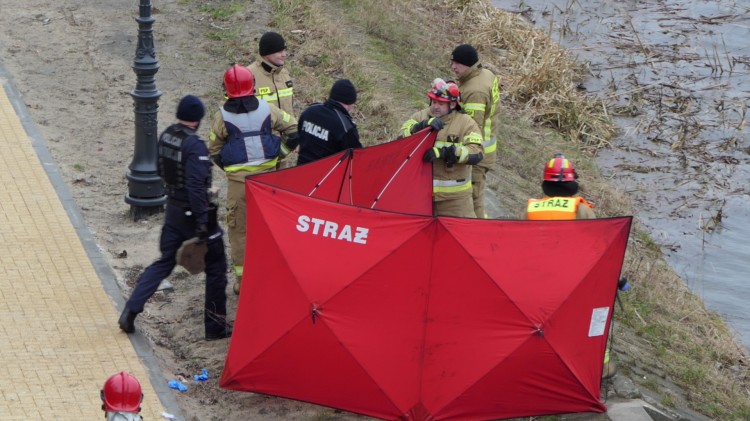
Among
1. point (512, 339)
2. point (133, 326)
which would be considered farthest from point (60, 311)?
point (512, 339)

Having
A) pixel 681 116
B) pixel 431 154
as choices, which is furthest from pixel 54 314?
pixel 681 116

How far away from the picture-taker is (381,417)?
779 centimetres

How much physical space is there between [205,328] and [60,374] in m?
1.37

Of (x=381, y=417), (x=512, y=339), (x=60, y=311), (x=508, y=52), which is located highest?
(x=512, y=339)

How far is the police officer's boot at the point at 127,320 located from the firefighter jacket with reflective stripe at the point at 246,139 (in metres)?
1.38

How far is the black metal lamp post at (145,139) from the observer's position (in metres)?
10.8

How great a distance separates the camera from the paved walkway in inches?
311

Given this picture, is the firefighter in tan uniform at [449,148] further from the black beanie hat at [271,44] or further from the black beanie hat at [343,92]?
the black beanie hat at [271,44]

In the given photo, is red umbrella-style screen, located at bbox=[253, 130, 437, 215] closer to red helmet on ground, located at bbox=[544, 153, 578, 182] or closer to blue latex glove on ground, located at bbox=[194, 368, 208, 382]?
red helmet on ground, located at bbox=[544, 153, 578, 182]

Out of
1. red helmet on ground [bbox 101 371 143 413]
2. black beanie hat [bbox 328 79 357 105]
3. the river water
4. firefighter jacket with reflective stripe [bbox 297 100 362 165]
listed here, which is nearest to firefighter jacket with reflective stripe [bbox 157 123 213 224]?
firefighter jacket with reflective stripe [bbox 297 100 362 165]

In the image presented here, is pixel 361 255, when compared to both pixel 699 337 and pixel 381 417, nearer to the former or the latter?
pixel 381 417

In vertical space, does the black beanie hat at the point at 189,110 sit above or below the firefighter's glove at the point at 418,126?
above

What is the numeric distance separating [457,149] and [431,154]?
0.70ft

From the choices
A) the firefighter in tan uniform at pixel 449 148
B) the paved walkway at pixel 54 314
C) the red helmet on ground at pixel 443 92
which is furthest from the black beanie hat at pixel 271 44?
the paved walkway at pixel 54 314
